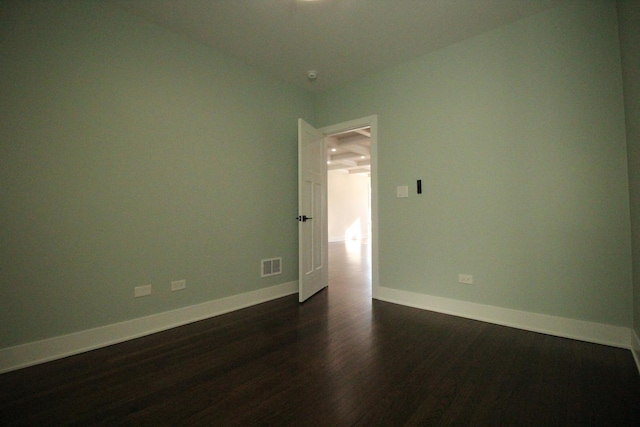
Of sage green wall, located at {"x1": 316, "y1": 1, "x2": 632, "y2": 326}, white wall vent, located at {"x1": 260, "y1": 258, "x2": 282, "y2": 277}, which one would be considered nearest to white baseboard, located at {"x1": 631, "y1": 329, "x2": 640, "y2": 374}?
sage green wall, located at {"x1": 316, "y1": 1, "x2": 632, "y2": 326}

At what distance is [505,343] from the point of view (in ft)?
7.20

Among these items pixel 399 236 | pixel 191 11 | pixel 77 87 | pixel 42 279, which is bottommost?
pixel 42 279

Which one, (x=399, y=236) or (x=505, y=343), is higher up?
(x=399, y=236)

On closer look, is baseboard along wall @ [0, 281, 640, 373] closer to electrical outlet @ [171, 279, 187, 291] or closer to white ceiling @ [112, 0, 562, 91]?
electrical outlet @ [171, 279, 187, 291]

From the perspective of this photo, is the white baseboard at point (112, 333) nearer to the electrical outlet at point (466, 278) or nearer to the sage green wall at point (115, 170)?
the sage green wall at point (115, 170)

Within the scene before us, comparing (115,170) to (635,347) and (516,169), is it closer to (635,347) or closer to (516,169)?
(516,169)

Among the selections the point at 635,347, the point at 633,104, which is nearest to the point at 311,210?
the point at 633,104

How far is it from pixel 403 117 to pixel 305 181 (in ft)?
4.50

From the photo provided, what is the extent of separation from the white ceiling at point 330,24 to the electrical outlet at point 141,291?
2.38m

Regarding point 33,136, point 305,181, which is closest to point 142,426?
point 33,136

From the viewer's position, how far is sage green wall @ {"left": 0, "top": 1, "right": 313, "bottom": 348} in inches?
75.7

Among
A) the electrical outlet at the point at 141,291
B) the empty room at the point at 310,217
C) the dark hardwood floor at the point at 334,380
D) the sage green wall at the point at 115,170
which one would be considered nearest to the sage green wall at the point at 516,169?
the empty room at the point at 310,217

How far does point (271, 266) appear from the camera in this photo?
346cm

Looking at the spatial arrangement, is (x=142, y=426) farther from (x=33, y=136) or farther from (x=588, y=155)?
(x=588, y=155)
